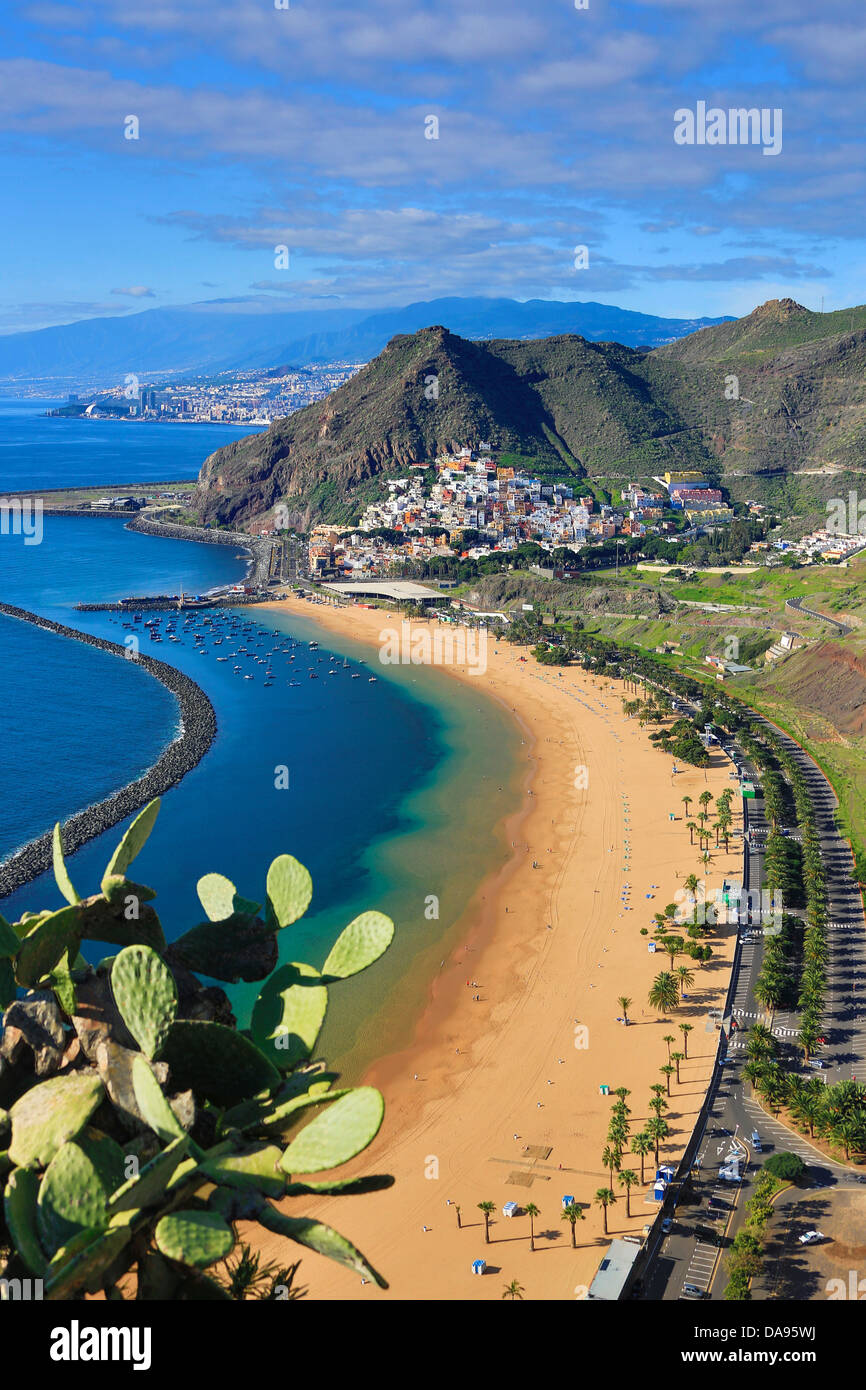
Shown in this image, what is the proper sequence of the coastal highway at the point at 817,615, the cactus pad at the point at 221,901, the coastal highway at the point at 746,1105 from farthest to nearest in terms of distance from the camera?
the coastal highway at the point at 817,615, the coastal highway at the point at 746,1105, the cactus pad at the point at 221,901

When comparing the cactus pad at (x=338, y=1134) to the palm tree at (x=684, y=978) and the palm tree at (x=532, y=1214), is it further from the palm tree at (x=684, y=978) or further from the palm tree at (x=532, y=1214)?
the palm tree at (x=684, y=978)

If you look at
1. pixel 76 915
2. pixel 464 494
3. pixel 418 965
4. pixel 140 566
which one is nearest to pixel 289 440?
pixel 464 494

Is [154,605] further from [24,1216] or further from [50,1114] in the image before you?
[24,1216]

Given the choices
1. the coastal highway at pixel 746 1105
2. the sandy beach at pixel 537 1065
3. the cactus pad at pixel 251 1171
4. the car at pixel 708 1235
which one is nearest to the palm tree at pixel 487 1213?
the sandy beach at pixel 537 1065

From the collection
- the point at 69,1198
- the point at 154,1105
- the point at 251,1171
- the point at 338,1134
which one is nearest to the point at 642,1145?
the point at 338,1134
